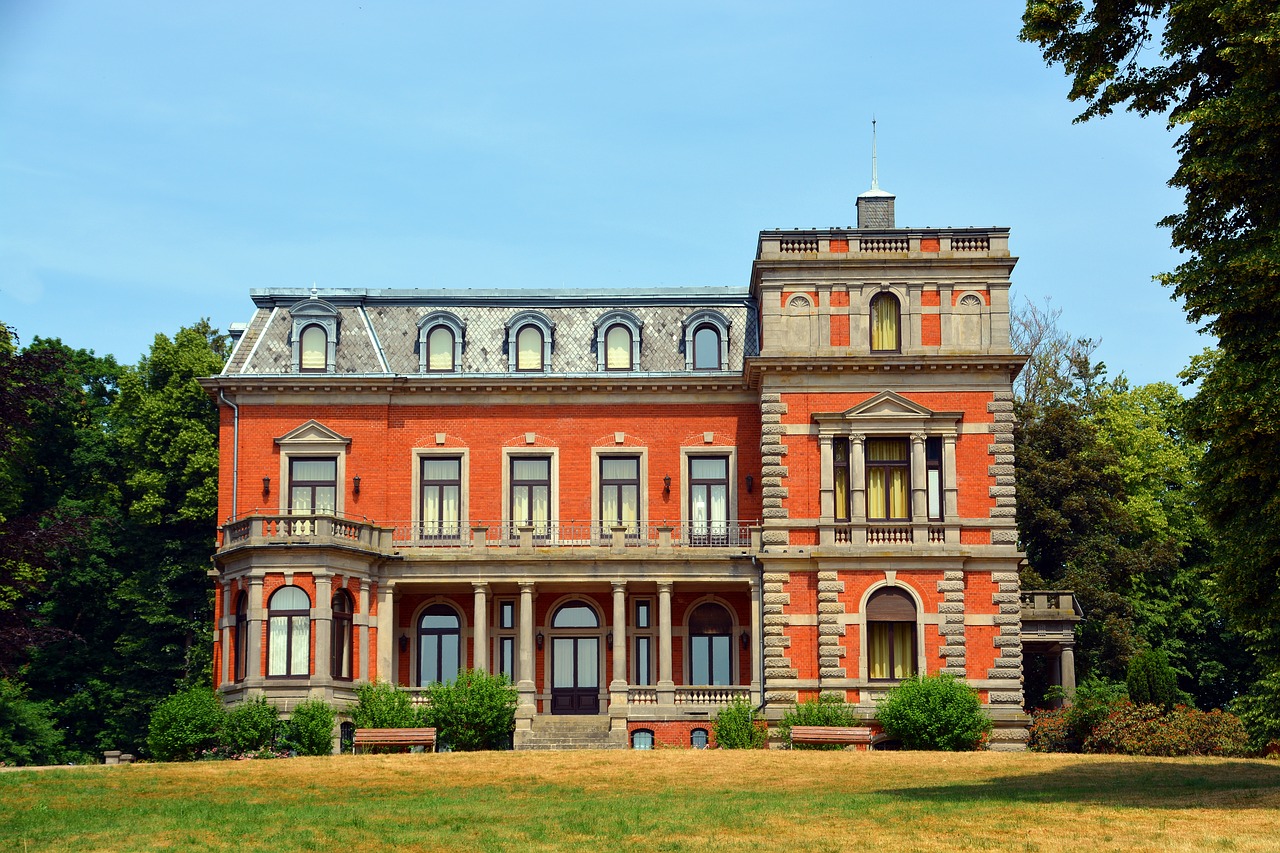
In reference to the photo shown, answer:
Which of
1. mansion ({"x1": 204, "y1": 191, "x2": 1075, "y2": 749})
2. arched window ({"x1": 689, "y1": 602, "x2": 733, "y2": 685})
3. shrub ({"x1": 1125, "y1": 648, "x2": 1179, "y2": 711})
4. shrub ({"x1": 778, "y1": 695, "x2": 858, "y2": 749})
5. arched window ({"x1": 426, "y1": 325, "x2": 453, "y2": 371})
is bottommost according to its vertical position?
shrub ({"x1": 778, "y1": 695, "x2": 858, "y2": 749})

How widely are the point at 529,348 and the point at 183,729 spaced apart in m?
14.9

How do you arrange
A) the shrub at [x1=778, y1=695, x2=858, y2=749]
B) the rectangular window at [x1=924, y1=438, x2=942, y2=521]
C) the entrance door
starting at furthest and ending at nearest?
1. the entrance door
2. the rectangular window at [x1=924, y1=438, x2=942, y2=521]
3. the shrub at [x1=778, y1=695, x2=858, y2=749]

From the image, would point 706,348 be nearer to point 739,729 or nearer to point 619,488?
point 619,488

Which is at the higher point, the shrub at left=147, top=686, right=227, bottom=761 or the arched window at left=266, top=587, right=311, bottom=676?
the arched window at left=266, top=587, right=311, bottom=676

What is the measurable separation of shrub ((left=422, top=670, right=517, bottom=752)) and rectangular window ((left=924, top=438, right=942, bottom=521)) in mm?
12067

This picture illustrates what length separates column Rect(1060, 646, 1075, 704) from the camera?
48.8 metres

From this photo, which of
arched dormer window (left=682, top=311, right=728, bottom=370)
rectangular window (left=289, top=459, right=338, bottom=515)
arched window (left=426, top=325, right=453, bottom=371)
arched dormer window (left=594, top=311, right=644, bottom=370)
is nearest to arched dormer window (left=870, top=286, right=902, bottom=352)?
arched dormer window (left=682, top=311, right=728, bottom=370)

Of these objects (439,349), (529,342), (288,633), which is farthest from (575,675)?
(439,349)

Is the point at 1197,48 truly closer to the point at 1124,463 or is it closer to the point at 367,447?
the point at 367,447

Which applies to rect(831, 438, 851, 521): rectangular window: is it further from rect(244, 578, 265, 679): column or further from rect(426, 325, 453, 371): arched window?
rect(244, 578, 265, 679): column

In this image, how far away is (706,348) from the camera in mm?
48781

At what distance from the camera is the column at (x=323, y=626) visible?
4284cm

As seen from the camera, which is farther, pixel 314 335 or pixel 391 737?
pixel 314 335

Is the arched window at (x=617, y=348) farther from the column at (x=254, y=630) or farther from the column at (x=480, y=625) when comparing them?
the column at (x=254, y=630)
